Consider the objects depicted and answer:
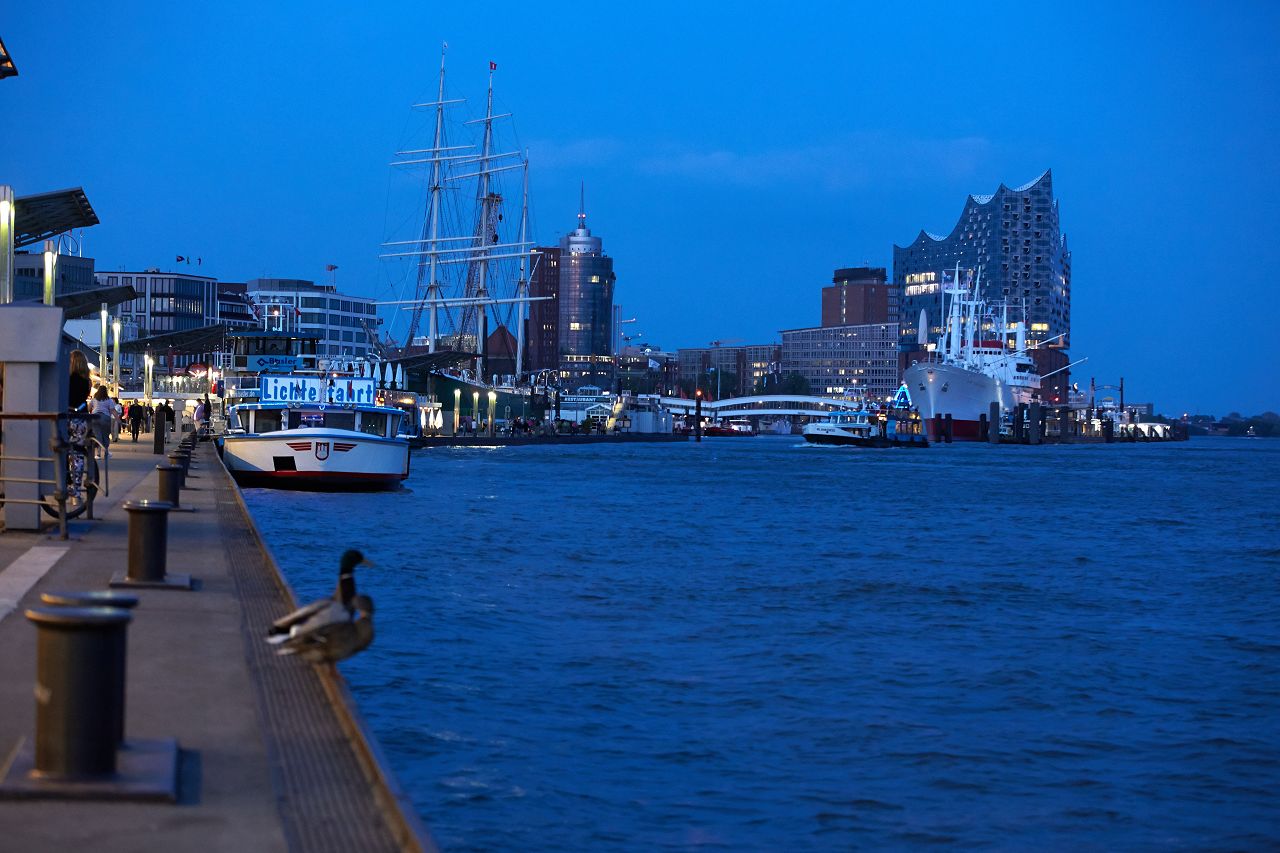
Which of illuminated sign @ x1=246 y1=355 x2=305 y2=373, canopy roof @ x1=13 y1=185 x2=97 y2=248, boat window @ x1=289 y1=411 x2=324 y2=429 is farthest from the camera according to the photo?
illuminated sign @ x1=246 y1=355 x2=305 y2=373

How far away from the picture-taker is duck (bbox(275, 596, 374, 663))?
973 cm

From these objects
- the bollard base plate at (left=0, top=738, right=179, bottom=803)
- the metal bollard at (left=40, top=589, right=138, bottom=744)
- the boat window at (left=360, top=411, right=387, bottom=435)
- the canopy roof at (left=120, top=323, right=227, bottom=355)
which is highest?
the canopy roof at (left=120, top=323, right=227, bottom=355)

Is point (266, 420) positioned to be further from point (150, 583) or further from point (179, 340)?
point (179, 340)

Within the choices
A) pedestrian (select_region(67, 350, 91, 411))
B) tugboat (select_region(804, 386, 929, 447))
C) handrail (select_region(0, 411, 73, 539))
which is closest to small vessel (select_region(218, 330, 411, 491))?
pedestrian (select_region(67, 350, 91, 411))

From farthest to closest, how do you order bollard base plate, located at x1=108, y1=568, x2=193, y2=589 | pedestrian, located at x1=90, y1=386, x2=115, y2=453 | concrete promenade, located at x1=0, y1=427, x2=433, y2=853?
1. pedestrian, located at x1=90, y1=386, x2=115, y2=453
2. bollard base plate, located at x1=108, y1=568, x2=193, y2=589
3. concrete promenade, located at x1=0, y1=427, x2=433, y2=853

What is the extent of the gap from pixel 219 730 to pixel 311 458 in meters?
34.9

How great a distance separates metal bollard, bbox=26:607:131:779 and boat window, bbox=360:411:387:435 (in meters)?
37.6

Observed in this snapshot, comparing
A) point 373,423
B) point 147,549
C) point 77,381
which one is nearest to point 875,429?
point 373,423

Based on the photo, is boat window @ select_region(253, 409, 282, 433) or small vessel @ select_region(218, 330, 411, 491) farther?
boat window @ select_region(253, 409, 282, 433)

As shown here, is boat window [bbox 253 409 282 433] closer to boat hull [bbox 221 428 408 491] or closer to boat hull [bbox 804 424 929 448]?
boat hull [bbox 221 428 408 491]

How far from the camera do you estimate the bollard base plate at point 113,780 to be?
6711mm

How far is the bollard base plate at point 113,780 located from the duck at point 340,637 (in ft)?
7.13

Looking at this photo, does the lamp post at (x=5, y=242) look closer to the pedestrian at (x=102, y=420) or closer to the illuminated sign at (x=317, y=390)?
the pedestrian at (x=102, y=420)

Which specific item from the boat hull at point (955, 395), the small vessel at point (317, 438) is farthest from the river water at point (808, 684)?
the boat hull at point (955, 395)
